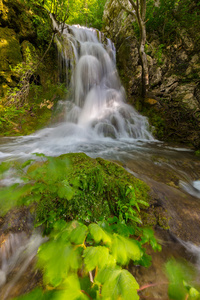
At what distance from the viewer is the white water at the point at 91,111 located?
17.3ft

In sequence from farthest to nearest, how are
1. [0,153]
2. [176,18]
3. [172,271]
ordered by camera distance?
[176,18]
[0,153]
[172,271]

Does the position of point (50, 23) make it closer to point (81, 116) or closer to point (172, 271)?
point (81, 116)

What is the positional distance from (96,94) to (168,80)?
Result: 5313 mm

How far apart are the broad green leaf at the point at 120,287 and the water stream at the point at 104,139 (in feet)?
3.16

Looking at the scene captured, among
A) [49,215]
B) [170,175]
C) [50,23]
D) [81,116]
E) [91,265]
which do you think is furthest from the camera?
[81,116]

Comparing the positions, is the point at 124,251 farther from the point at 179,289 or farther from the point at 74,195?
the point at 74,195

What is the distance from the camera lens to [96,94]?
9016mm

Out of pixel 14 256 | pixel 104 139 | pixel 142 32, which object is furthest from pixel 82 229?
pixel 142 32

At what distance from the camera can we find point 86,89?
8.97 metres

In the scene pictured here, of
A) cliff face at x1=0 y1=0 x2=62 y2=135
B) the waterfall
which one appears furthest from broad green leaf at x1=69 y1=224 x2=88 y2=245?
cliff face at x1=0 y1=0 x2=62 y2=135

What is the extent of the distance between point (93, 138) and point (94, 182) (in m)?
4.69

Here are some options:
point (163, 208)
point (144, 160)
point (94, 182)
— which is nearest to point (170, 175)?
point (144, 160)

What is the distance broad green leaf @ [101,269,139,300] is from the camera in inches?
20.6

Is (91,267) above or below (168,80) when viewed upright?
below
